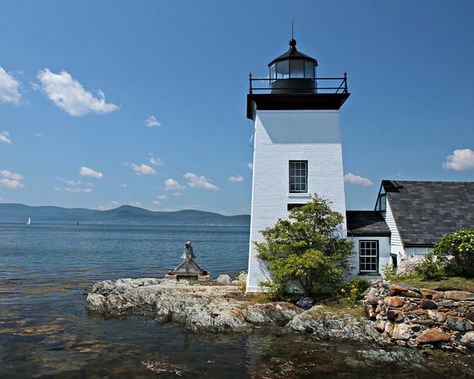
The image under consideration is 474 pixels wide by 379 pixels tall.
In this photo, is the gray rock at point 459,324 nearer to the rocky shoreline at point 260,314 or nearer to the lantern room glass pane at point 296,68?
the rocky shoreline at point 260,314

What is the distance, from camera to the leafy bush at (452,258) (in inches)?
587

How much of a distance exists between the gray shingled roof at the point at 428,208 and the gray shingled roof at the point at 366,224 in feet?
2.78

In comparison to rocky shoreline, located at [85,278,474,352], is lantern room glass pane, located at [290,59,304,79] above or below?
above

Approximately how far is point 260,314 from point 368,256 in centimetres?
567

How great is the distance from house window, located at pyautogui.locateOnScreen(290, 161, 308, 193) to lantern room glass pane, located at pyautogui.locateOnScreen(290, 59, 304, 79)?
13.0 ft

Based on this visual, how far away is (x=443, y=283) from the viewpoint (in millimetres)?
14664

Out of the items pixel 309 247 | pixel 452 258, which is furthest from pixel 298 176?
pixel 452 258

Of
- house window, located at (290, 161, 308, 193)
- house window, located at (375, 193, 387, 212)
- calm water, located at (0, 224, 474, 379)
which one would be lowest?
calm water, located at (0, 224, 474, 379)

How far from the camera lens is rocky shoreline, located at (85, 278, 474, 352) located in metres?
13.7

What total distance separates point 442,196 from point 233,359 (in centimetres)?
1273

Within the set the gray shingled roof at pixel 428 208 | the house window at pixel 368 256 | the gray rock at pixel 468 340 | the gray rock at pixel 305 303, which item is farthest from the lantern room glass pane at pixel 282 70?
the gray rock at pixel 468 340

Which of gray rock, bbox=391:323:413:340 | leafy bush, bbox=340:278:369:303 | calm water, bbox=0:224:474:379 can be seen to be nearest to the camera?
calm water, bbox=0:224:474:379

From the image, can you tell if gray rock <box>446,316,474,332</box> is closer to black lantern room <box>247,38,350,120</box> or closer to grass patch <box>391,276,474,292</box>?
grass patch <box>391,276,474,292</box>

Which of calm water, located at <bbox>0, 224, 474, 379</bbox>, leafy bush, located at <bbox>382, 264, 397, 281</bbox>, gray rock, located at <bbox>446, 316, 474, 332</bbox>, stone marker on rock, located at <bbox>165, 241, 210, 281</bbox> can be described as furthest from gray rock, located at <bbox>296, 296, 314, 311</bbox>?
stone marker on rock, located at <bbox>165, 241, 210, 281</bbox>
